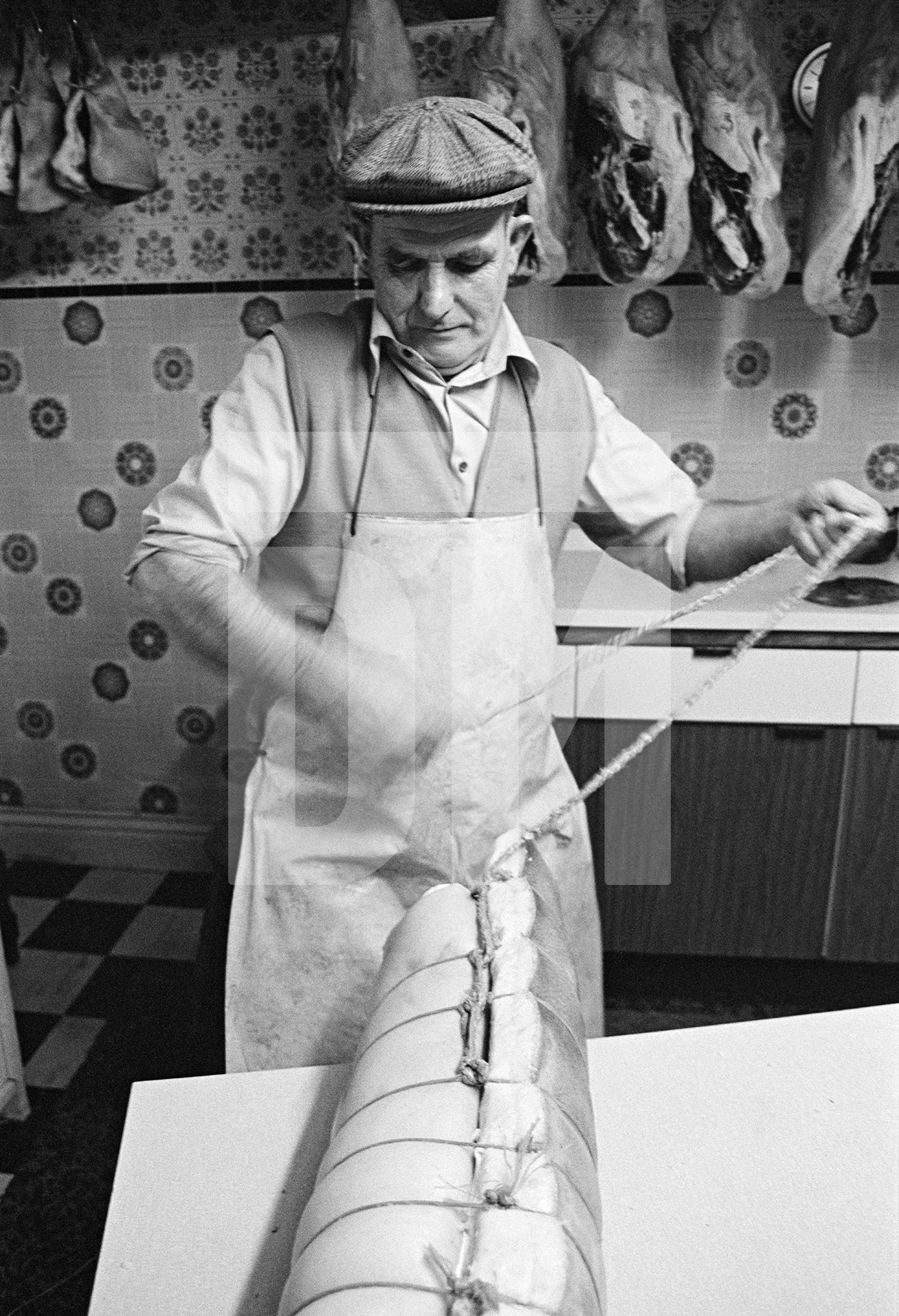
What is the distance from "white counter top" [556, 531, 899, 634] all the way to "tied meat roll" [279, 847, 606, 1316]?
3.73 ft

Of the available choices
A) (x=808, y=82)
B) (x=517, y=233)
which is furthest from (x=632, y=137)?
(x=517, y=233)

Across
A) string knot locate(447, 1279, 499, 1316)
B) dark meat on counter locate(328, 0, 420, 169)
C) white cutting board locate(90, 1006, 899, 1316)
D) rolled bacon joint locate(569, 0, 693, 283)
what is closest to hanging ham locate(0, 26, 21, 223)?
dark meat on counter locate(328, 0, 420, 169)

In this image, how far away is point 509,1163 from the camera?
68 cm

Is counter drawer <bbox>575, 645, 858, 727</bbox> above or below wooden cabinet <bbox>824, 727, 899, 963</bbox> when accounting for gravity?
above

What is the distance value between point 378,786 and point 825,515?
0.61m

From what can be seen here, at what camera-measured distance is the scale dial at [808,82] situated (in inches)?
82.2

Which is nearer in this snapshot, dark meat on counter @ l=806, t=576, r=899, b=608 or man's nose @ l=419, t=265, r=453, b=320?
man's nose @ l=419, t=265, r=453, b=320

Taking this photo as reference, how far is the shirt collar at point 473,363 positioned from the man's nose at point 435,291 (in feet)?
0.37

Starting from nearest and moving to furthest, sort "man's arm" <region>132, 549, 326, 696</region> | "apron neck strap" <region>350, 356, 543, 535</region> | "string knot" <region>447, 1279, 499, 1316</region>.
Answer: "string knot" <region>447, 1279, 499, 1316</region>, "man's arm" <region>132, 549, 326, 696</region>, "apron neck strap" <region>350, 356, 543, 535</region>

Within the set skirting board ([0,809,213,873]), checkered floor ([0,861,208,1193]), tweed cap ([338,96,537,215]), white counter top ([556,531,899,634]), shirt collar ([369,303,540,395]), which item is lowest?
checkered floor ([0,861,208,1193])

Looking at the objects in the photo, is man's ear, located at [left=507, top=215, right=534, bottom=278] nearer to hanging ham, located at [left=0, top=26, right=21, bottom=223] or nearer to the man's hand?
the man's hand

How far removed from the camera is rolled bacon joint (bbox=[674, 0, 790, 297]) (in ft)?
6.19

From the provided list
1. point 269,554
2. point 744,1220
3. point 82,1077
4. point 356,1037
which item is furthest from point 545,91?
point 82,1077

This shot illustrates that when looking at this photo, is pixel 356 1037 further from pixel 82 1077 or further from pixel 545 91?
pixel 545 91
